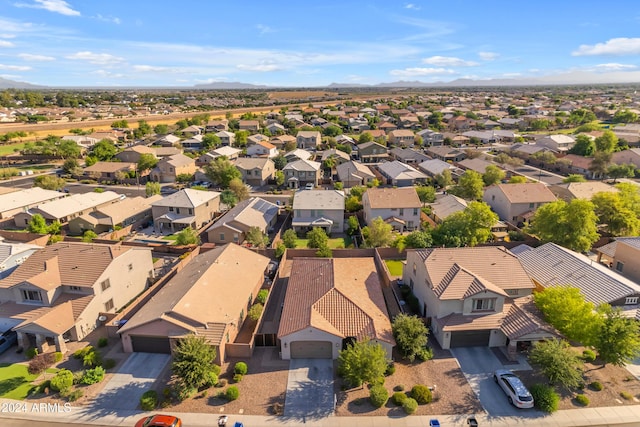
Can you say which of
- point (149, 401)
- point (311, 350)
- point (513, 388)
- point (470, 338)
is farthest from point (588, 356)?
point (149, 401)

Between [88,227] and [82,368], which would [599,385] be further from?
[88,227]

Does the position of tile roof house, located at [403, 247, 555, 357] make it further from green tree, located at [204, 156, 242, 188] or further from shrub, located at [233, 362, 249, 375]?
green tree, located at [204, 156, 242, 188]

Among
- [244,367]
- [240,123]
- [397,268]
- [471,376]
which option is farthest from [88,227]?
[240,123]

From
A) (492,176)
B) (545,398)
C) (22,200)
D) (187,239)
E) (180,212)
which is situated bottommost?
(545,398)

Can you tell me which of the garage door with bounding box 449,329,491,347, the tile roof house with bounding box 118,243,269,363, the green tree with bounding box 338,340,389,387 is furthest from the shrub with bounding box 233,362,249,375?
the garage door with bounding box 449,329,491,347

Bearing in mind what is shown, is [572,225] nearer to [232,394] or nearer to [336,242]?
[336,242]

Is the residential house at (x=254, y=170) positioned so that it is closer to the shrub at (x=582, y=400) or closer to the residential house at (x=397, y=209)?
the residential house at (x=397, y=209)

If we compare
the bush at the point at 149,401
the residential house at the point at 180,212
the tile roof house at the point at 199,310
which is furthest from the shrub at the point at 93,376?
the residential house at the point at 180,212
